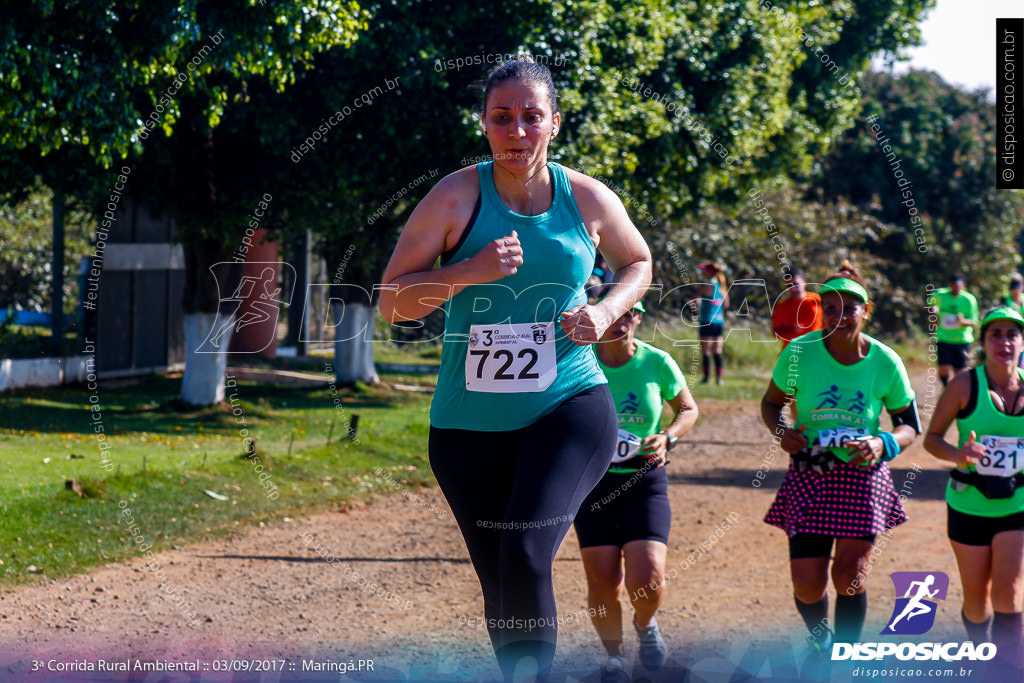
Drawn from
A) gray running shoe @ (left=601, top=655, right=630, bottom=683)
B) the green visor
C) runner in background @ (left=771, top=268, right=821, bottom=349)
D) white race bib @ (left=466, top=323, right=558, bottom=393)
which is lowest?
gray running shoe @ (left=601, top=655, right=630, bottom=683)

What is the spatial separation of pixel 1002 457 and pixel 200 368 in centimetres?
942

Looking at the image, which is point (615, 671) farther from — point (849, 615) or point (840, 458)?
point (840, 458)

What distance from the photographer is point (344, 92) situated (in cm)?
1099

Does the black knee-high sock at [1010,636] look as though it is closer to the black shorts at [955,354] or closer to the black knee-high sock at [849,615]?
the black knee-high sock at [849,615]

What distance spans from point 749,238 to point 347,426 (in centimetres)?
1208

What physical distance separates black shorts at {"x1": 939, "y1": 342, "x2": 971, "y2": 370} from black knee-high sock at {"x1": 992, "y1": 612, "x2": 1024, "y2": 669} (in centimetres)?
1127

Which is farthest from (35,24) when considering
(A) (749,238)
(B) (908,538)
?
(A) (749,238)

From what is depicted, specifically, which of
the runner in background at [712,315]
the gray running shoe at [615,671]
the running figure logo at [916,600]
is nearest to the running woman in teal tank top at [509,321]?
the gray running shoe at [615,671]

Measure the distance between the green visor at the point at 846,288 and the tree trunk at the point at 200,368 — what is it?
342 inches

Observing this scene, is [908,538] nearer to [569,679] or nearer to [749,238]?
[569,679]

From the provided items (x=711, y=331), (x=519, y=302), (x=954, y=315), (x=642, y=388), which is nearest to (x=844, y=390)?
(x=642, y=388)

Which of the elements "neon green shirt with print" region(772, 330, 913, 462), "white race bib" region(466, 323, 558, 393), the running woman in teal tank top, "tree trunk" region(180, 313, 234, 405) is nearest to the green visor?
"neon green shirt with print" region(772, 330, 913, 462)

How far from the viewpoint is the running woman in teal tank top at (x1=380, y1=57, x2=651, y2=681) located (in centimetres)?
294

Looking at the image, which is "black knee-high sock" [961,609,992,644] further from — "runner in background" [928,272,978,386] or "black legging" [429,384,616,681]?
"runner in background" [928,272,978,386]
